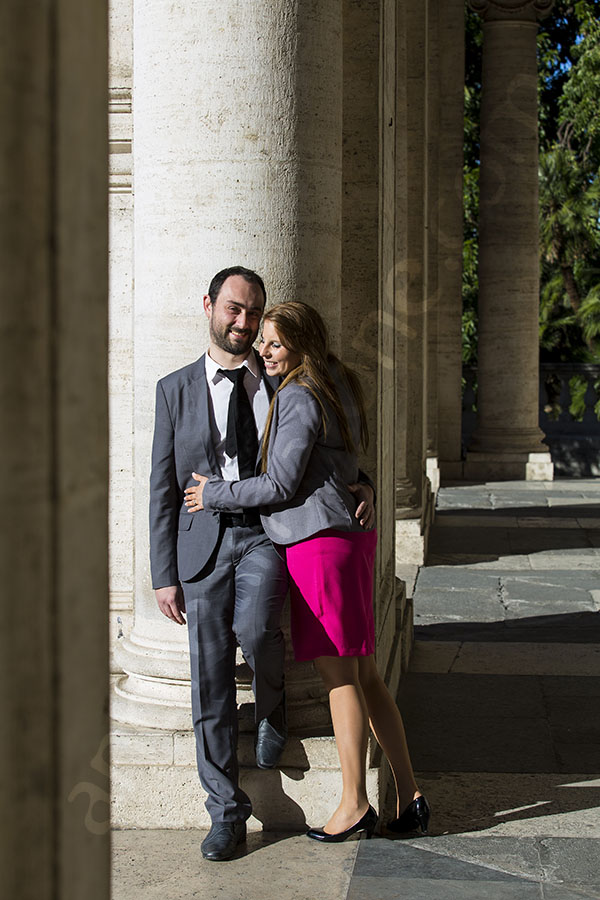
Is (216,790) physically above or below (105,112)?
below

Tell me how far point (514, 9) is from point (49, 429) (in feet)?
70.6

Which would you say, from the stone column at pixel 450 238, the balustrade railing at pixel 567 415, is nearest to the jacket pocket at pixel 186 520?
the stone column at pixel 450 238

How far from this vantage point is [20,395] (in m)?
1.69

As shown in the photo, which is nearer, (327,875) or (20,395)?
(20,395)

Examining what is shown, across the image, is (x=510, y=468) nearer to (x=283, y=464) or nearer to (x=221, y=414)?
(x=221, y=414)

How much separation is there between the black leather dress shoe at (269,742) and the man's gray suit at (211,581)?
0.11 metres

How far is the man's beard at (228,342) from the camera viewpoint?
5.39 metres

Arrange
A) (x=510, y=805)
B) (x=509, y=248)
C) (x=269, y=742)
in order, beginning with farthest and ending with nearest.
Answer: (x=509, y=248) < (x=510, y=805) < (x=269, y=742)

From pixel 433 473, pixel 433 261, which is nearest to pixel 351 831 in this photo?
pixel 433 473

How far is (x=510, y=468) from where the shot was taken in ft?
70.7

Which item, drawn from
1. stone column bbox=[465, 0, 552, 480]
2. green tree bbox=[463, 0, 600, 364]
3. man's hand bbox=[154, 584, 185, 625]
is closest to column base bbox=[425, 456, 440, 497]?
stone column bbox=[465, 0, 552, 480]

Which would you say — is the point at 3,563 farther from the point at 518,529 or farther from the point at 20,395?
the point at 518,529

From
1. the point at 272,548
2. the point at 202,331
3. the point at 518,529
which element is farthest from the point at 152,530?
the point at 518,529

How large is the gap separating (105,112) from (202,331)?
12.1 feet
